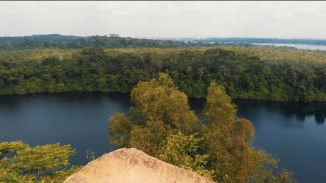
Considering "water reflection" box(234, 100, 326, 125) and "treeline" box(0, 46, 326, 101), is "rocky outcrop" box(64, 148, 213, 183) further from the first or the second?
"treeline" box(0, 46, 326, 101)

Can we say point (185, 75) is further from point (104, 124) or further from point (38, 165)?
point (38, 165)

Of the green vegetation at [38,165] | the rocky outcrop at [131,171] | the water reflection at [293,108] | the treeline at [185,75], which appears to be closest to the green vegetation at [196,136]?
the green vegetation at [38,165]

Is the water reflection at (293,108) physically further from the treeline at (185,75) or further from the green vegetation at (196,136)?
the green vegetation at (196,136)

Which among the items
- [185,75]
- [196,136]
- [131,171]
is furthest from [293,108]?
[131,171]

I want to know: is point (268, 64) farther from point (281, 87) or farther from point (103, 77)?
point (103, 77)

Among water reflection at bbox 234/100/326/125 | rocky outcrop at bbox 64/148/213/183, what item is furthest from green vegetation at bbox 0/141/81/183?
water reflection at bbox 234/100/326/125
